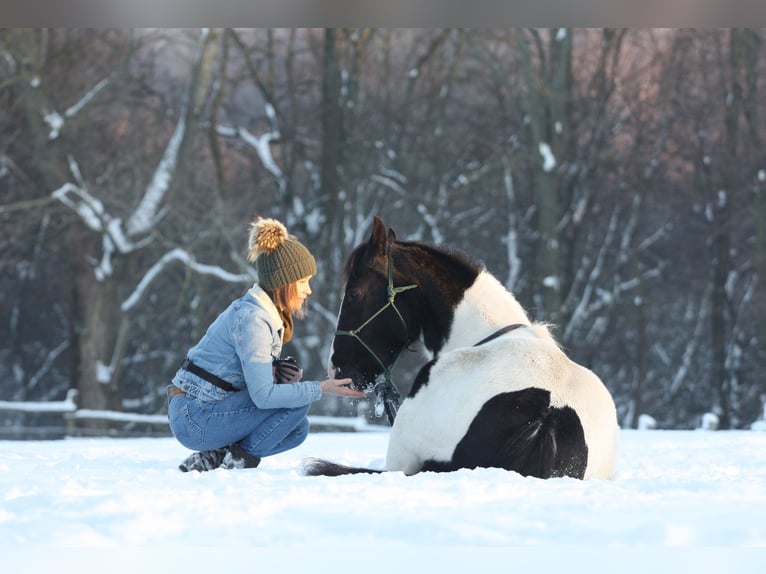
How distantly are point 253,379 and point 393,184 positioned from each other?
17.3 m

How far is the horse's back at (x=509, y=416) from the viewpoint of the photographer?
14.7 ft

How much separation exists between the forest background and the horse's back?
1450cm

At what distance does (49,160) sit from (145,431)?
544 cm

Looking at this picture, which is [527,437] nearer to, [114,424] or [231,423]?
[231,423]

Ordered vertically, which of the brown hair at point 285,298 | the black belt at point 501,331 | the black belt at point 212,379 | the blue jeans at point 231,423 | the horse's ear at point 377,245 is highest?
the horse's ear at point 377,245

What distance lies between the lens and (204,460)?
5434 millimetres

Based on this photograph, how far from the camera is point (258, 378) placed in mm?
5133

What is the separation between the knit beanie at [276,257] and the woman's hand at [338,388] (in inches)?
20.0

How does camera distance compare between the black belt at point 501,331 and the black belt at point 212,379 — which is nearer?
the black belt at point 501,331

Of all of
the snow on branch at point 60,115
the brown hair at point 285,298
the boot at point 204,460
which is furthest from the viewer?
the snow on branch at point 60,115

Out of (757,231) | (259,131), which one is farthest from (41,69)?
(757,231)

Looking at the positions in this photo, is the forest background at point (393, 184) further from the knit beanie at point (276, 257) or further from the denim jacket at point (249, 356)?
the knit beanie at point (276, 257)

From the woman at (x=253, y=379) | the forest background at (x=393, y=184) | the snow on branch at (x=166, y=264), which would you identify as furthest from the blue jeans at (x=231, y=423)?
the snow on branch at (x=166, y=264)

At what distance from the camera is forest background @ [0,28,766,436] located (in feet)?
64.8
